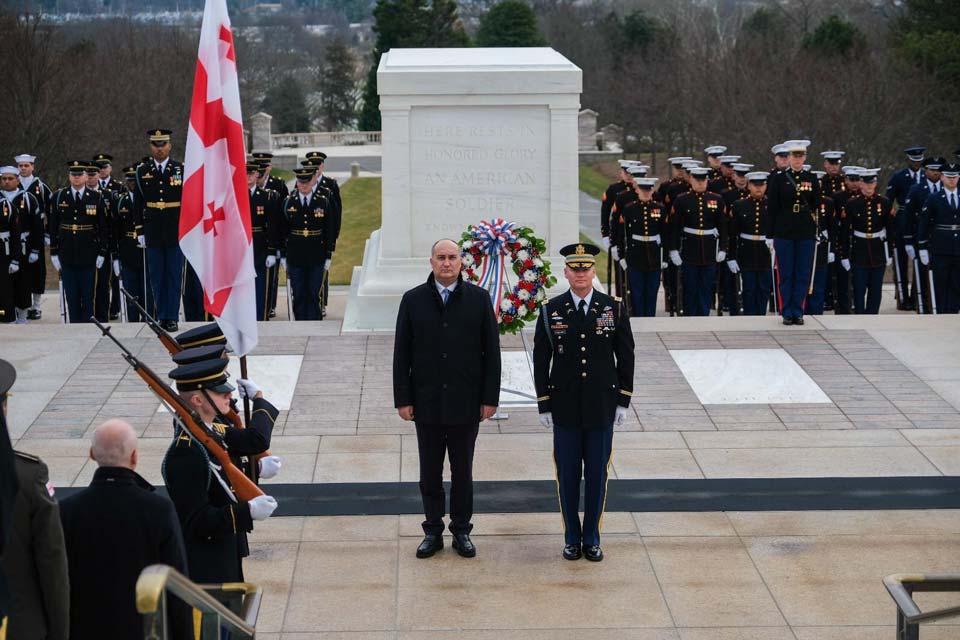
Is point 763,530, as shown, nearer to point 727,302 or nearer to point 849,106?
point 727,302

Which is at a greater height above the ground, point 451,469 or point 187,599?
point 187,599

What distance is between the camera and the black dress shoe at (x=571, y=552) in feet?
24.0

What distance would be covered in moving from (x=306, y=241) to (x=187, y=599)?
10504 mm

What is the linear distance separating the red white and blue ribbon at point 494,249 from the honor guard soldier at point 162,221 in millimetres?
4015

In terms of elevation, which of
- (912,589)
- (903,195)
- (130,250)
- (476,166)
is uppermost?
(476,166)

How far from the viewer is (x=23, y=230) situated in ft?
48.2

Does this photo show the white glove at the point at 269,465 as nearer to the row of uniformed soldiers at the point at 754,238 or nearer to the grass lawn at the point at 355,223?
the row of uniformed soldiers at the point at 754,238

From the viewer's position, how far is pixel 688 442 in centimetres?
932

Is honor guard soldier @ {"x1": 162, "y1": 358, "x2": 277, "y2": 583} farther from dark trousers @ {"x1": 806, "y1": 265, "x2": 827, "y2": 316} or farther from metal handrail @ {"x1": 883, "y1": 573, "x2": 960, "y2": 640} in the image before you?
dark trousers @ {"x1": 806, "y1": 265, "x2": 827, "y2": 316}

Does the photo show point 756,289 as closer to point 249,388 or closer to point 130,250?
point 130,250

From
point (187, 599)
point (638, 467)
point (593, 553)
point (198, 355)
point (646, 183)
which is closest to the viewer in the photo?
point (187, 599)

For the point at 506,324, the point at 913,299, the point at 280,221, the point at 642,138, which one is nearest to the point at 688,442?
the point at 506,324

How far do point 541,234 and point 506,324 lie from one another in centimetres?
317

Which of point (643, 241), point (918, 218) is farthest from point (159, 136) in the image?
point (918, 218)
